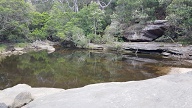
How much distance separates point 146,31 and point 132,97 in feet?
86.5

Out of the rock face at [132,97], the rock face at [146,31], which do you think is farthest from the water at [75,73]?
the rock face at [146,31]

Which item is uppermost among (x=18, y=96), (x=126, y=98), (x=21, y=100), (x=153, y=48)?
(x=153, y=48)

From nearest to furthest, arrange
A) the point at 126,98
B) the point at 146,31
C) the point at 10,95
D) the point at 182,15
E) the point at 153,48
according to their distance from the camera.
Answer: the point at 126,98 < the point at 10,95 < the point at 182,15 < the point at 153,48 < the point at 146,31

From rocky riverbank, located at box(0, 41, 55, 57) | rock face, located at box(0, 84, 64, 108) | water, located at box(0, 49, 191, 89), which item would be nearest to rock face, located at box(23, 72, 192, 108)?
rock face, located at box(0, 84, 64, 108)

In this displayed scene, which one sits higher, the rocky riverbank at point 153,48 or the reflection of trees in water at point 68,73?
the rocky riverbank at point 153,48

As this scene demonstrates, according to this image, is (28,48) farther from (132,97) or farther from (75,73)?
(132,97)

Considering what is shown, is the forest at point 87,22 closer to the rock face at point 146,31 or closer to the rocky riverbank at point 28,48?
the rock face at point 146,31

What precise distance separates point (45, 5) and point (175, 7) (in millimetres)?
42016

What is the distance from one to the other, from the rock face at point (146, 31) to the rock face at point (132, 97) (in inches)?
913

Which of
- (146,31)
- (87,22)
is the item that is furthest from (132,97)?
(87,22)

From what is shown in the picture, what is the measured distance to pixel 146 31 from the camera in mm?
34625

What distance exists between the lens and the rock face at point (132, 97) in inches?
350

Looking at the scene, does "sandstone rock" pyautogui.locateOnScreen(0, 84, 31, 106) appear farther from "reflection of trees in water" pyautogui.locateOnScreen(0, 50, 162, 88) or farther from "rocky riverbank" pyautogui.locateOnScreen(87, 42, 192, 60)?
"rocky riverbank" pyautogui.locateOnScreen(87, 42, 192, 60)

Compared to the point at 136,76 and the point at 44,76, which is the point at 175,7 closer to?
the point at 136,76
